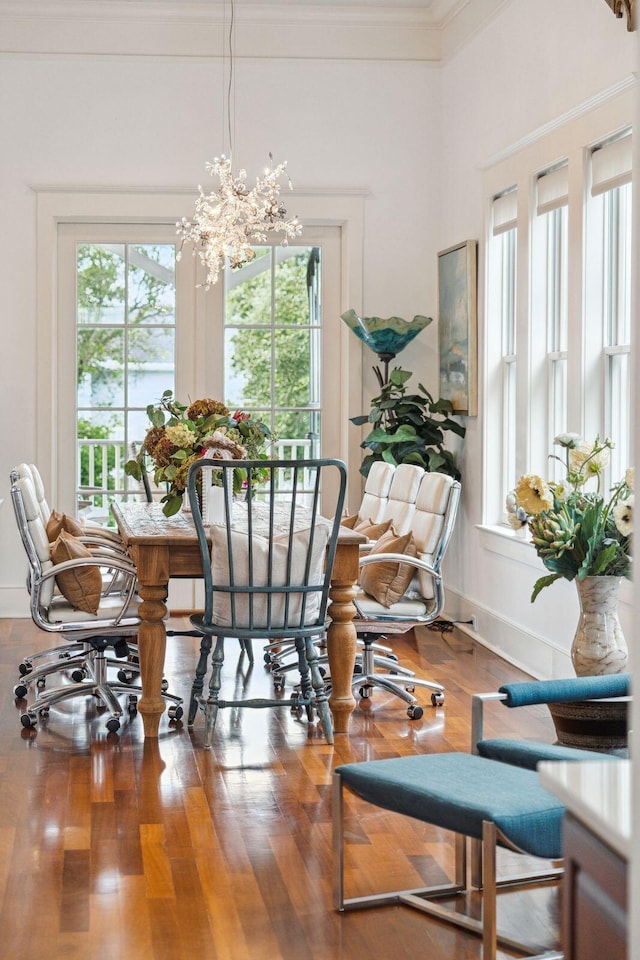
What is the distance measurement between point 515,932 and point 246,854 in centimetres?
85

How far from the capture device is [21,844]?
329cm

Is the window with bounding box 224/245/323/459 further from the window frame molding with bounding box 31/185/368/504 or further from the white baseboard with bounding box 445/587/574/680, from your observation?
the white baseboard with bounding box 445/587/574/680

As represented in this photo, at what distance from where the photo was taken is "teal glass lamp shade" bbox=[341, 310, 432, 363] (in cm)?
690

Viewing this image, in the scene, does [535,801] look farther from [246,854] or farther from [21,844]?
[21,844]

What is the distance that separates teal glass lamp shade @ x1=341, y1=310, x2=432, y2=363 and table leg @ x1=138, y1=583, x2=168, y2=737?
2.97 meters

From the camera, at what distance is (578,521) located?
3816 millimetres

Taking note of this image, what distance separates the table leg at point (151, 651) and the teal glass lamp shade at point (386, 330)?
2.97 meters

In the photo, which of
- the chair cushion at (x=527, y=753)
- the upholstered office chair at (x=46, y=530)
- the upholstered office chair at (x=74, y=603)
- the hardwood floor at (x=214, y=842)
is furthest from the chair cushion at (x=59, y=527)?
the chair cushion at (x=527, y=753)

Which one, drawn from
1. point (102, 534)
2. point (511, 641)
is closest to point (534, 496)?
point (511, 641)

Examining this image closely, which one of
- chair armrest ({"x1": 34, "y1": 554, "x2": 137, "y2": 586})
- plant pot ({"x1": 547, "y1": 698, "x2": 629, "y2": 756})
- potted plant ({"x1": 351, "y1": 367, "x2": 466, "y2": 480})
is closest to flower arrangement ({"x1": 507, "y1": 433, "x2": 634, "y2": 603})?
plant pot ({"x1": 547, "y1": 698, "x2": 629, "y2": 756})

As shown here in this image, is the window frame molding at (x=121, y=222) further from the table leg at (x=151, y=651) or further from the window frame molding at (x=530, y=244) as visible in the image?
the table leg at (x=151, y=651)

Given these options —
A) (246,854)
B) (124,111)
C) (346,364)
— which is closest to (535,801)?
(246,854)

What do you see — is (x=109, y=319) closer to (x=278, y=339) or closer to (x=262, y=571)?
(x=278, y=339)

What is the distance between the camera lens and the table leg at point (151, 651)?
14.3ft
